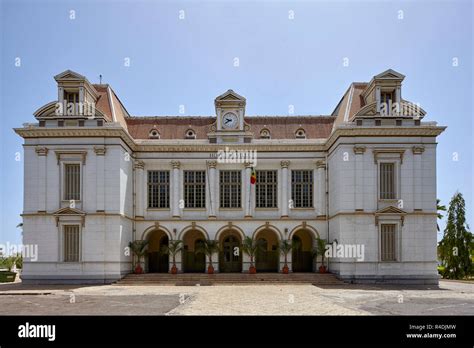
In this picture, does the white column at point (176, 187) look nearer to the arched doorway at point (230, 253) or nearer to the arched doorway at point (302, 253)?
the arched doorway at point (230, 253)

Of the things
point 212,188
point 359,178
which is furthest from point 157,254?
point 359,178

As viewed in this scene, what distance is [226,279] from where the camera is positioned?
33.8m

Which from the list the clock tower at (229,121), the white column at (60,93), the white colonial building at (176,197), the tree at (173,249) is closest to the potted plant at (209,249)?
the white colonial building at (176,197)

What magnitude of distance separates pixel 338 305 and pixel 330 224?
53.8 feet

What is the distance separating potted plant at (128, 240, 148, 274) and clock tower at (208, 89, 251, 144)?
8.93 meters

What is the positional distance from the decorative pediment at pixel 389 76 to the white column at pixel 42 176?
71.9ft

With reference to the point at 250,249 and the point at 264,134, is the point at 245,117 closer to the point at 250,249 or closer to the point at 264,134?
the point at 264,134

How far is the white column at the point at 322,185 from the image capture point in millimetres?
36906

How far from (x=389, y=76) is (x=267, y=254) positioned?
51.6ft

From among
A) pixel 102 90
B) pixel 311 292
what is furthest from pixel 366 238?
pixel 102 90

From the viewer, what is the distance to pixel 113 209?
32438mm
